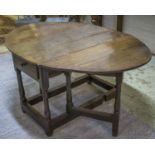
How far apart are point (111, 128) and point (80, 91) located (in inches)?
24.3

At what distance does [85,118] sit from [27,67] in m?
0.65

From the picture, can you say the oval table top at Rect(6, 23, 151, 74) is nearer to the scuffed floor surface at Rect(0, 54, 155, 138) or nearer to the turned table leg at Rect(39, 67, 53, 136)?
the turned table leg at Rect(39, 67, 53, 136)

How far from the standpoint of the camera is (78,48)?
5.65 ft

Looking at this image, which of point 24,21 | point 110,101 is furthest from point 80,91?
point 24,21

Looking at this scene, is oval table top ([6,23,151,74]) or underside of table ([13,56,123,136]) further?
underside of table ([13,56,123,136])

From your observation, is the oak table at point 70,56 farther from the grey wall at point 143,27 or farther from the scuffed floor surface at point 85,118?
the grey wall at point 143,27

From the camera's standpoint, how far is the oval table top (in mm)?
1483

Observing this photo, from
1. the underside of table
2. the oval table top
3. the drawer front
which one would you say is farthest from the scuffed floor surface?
the oval table top

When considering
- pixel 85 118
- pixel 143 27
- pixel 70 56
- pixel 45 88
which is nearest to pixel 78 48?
pixel 70 56

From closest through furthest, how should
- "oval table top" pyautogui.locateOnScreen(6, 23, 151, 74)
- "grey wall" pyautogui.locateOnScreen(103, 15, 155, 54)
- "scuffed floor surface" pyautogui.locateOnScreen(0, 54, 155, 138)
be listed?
"oval table top" pyautogui.locateOnScreen(6, 23, 151, 74) → "scuffed floor surface" pyautogui.locateOnScreen(0, 54, 155, 138) → "grey wall" pyautogui.locateOnScreen(103, 15, 155, 54)

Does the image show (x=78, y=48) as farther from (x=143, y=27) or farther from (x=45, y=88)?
(x=143, y=27)

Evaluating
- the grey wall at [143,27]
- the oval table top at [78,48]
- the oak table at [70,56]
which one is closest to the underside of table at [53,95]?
the oak table at [70,56]

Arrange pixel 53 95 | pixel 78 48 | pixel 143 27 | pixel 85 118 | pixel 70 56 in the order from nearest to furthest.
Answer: pixel 70 56 → pixel 78 48 → pixel 85 118 → pixel 53 95 → pixel 143 27

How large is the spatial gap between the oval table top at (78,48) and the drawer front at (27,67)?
0.11 meters
